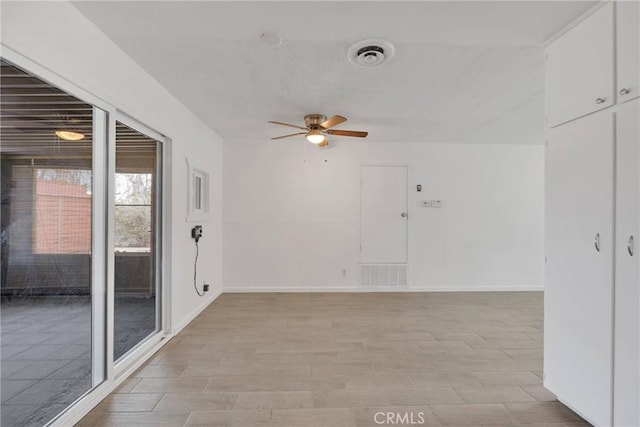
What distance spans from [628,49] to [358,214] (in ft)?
11.5

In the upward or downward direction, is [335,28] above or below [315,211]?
above

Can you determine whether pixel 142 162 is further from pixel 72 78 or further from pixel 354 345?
pixel 354 345

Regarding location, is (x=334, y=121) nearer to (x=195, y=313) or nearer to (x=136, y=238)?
(x=136, y=238)

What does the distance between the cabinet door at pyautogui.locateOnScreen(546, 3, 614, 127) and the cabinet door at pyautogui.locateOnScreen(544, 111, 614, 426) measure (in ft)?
0.31

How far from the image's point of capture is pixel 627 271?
4.70 ft

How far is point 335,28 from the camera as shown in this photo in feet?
5.86

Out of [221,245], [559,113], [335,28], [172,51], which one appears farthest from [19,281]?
[559,113]

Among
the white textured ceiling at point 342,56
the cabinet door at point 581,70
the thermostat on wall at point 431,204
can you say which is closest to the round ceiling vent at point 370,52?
the white textured ceiling at point 342,56

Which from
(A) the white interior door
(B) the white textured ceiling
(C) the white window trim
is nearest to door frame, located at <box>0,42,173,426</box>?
(B) the white textured ceiling

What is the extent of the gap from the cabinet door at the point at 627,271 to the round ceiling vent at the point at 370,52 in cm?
138

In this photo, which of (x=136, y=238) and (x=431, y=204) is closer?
(x=136, y=238)

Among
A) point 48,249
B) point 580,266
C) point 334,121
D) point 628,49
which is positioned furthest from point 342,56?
point 48,249

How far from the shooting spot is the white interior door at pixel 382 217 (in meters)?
4.71

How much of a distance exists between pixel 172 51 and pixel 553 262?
3.06m
